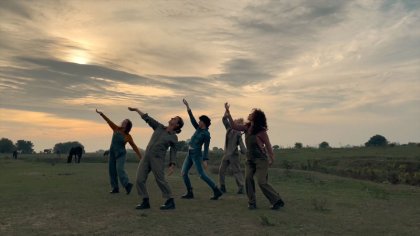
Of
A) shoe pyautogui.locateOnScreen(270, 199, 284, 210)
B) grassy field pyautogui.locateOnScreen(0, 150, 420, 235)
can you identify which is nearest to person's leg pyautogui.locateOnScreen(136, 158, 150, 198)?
grassy field pyautogui.locateOnScreen(0, 150, 420, 235)

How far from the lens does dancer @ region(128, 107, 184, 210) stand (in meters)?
9.30

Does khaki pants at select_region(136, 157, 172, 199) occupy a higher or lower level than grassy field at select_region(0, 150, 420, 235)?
higher

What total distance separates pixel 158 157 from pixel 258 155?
7.64 feet

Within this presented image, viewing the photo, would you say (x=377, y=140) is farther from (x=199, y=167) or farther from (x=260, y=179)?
(x=260, y=179)

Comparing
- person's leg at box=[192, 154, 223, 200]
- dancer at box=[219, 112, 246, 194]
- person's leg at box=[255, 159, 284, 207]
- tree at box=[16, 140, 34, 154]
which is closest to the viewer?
person's leg at box=[255, 159, 284, 207]

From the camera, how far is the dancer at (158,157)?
30.5ft

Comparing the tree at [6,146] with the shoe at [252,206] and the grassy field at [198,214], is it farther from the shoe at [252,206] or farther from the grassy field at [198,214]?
the shoe at [252,206]

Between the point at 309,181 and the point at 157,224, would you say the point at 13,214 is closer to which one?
the point at 157,224

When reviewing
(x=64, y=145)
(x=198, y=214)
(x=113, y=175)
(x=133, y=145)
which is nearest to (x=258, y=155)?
(x=198, y=214)

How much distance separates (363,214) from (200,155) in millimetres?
4416

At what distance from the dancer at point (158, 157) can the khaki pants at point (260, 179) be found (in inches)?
70.9

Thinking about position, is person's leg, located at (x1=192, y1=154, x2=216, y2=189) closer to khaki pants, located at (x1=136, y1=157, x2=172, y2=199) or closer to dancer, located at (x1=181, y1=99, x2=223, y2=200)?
dancer, located at (x1=181, y1=99, x2=223, y2=200)

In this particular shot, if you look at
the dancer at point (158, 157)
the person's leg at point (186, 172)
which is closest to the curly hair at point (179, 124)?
the dancer at point (158, 157)

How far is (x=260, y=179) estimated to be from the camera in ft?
31.0
